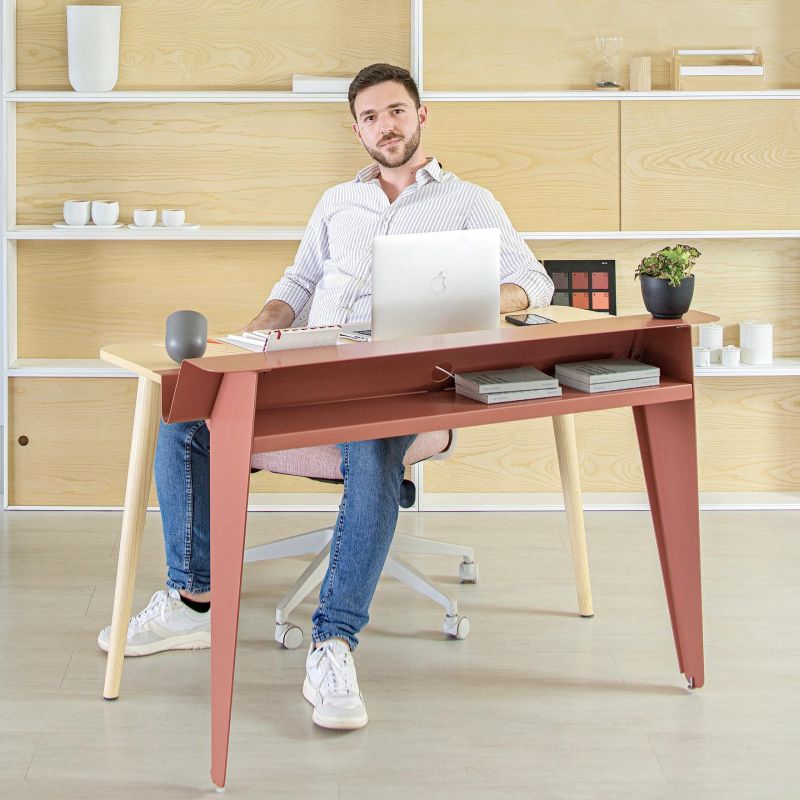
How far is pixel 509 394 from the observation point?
7.48 feet

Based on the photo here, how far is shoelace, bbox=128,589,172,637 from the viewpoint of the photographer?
8.87 feet

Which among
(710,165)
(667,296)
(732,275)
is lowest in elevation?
(667,296)

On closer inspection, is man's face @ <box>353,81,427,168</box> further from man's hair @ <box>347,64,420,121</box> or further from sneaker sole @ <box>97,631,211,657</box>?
sneaker sole @ <box>97,631,211,657</box>

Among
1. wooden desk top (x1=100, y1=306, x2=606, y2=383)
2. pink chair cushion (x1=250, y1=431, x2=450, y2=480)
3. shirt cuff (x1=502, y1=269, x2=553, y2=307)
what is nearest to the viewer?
wooden desk top (x1=100, y1=306, x2=606, y2=383)

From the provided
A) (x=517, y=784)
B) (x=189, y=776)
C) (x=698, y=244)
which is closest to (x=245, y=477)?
(x=189, y=776)

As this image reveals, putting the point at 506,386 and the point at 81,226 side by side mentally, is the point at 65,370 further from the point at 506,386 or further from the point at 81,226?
the point at 506,386

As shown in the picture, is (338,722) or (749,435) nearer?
(338,722)

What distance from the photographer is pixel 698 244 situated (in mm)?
3945

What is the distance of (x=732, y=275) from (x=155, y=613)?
2.27 meters

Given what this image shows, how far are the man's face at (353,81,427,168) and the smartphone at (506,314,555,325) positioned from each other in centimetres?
67

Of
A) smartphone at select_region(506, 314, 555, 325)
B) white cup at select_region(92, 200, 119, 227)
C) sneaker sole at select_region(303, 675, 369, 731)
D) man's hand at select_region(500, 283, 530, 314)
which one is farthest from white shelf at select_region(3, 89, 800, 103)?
sneaker sole at select_region(303, 675, 369, 731)

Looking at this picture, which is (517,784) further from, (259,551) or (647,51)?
(647,51)

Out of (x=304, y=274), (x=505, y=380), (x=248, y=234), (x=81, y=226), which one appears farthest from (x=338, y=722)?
(x=81, y=226)

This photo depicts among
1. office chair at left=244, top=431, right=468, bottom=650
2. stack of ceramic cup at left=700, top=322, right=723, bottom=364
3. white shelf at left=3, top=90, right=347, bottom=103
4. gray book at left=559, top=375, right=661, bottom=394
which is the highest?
white shelf at left=3, top=90, right=347, bottom=103
